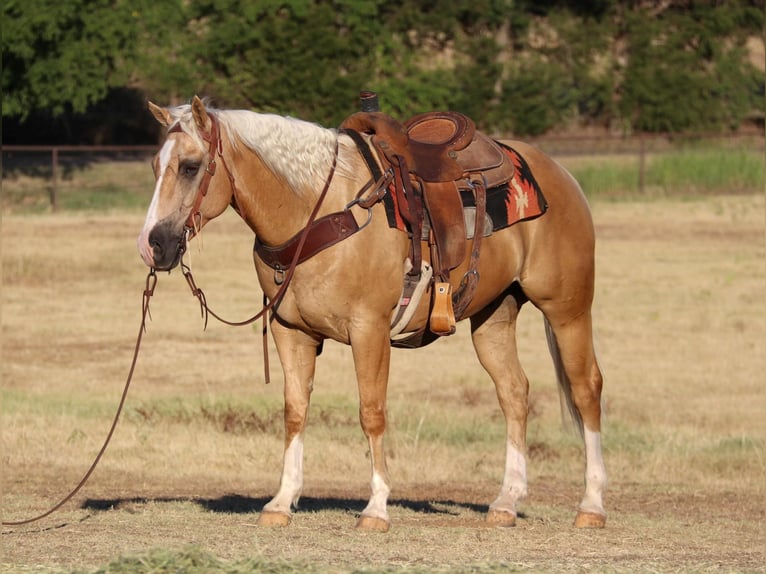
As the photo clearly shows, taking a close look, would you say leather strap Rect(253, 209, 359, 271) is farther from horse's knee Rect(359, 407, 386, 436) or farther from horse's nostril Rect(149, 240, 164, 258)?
horse's knee Rect(359, 407, 386, 436)

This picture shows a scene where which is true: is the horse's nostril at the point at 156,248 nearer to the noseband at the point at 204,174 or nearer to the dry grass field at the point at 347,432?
the noseband at the point at 204,174

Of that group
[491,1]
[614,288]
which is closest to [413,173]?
[614,288]

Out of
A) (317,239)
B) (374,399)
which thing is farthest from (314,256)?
(374,399)

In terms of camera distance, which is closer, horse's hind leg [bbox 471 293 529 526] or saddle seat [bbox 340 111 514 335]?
saddle seat [bbox 340 111 514 335]

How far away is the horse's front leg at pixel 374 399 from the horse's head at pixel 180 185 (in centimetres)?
108

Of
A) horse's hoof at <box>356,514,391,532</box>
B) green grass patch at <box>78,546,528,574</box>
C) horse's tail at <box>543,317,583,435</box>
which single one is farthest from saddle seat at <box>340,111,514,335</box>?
green grass patch at <box>78,546,528,574</box>

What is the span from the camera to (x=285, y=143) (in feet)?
24.4

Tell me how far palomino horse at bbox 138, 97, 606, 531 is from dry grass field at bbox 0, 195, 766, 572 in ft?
1.59

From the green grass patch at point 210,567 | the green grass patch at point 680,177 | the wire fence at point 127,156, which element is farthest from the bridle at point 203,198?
the green grass patch at point 680,177

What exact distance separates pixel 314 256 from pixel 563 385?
7.66ft

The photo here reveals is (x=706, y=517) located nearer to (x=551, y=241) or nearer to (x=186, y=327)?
(x=551, y=241)

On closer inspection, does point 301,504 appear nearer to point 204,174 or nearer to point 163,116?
point 204,174

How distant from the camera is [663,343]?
18438 millimetres

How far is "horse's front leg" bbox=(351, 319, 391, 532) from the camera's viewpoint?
24.5 ft
